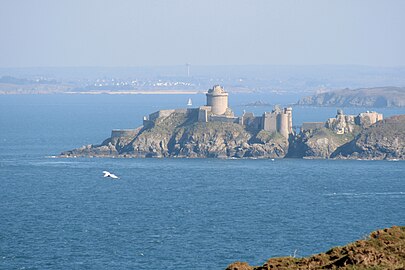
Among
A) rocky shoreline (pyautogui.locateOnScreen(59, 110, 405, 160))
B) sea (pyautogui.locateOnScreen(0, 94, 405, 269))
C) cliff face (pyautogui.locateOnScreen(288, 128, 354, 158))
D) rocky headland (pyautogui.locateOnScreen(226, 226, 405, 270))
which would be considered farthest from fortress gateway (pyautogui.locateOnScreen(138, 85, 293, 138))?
rocky headland (pyautogui.locateOnScreen(226, 226, 405, 270))

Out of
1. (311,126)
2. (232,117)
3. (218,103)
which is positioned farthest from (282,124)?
(218,103)

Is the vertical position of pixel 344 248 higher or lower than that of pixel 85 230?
higher

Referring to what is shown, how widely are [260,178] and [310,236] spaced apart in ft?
97.5

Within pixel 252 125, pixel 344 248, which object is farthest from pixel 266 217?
pixel 252 125

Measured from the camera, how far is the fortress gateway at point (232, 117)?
9688 centimetres

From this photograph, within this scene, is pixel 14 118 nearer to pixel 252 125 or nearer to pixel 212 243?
pixel 252 125

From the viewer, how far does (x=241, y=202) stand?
64.6 meters

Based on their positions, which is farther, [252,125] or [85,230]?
[252,125]

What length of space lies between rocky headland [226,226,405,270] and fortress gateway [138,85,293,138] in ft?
243

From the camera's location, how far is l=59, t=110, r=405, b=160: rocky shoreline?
94.4 metres

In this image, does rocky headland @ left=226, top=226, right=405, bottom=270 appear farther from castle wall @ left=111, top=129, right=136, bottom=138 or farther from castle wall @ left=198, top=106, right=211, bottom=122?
castle wall @ left=198, top=106, right=211, bottom=122

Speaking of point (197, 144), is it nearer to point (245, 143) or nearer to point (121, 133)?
point (245, 143)

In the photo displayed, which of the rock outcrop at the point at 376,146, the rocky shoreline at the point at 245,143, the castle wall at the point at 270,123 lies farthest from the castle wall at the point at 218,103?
the rock outcrop at the point at 376,146

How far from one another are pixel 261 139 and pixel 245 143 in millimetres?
1470
